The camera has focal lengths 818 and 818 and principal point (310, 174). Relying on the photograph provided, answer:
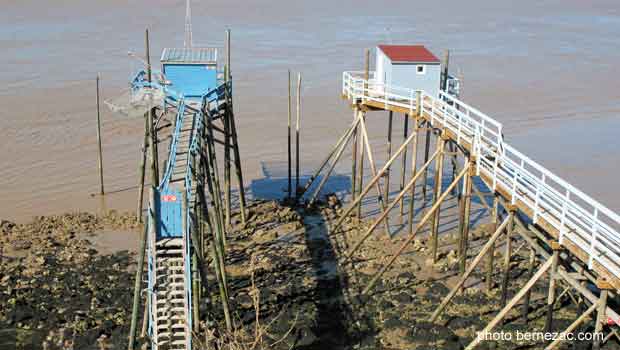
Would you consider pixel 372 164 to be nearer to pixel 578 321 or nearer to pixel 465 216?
pixel 465 216

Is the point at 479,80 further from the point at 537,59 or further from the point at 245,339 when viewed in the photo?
the point at 245,339

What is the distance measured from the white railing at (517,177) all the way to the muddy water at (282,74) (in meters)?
7.51

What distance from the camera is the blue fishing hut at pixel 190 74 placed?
24562 mm

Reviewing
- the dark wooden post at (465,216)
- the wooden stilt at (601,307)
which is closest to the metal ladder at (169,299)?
the dark wooden post at (465,216)

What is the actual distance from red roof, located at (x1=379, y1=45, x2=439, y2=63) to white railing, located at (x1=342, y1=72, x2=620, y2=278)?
977mm

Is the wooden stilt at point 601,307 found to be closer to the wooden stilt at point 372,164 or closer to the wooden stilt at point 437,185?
the wooden stilt at point 437,185

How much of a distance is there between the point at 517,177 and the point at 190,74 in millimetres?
10997

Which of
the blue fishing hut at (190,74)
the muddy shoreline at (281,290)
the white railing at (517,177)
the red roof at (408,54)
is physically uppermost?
the red roof at (408,54)

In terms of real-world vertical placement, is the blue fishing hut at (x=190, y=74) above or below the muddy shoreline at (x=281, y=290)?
above

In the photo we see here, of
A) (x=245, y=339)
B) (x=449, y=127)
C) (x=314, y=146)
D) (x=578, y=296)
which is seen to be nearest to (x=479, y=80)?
(x=314, y=146)

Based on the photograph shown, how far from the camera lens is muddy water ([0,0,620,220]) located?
102 feet

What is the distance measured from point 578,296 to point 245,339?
25.8ft

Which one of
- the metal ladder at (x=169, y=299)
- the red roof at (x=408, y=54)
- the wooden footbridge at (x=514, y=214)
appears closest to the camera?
the wooden footbridge at (x=514, y=214)

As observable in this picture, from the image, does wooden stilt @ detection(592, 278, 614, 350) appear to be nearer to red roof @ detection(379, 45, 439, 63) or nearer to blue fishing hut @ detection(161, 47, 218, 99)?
red roof @ detection(379, 45, 439, 63)
